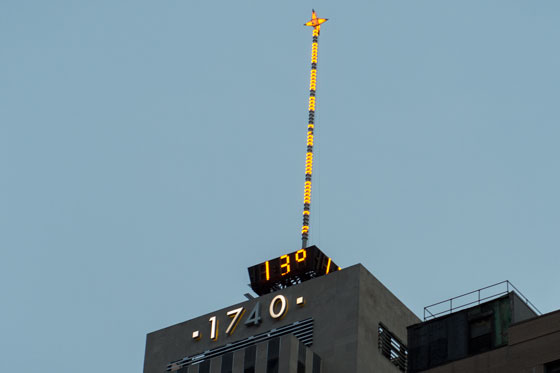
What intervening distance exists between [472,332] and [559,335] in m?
8.78

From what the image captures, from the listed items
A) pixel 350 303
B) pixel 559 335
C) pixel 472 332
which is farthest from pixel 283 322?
pixel 559 335

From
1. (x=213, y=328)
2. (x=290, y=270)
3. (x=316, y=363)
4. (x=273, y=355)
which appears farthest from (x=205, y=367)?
(x=290, y=270)

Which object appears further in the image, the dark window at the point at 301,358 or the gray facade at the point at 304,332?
the gray facade at the point at 304,332

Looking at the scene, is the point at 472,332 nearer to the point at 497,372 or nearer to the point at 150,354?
the point at 497,372

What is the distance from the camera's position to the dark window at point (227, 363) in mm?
107875

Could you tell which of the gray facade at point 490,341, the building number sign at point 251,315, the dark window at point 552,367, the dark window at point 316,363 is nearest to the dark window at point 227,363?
the dark window at point 316,363

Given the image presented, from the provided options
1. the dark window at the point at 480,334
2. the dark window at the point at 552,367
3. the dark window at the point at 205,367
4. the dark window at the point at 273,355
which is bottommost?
the dark window at the point at 552,367

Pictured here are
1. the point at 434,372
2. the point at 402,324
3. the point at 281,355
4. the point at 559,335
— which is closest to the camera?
the point at 559,335

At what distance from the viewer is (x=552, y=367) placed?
7031 cm

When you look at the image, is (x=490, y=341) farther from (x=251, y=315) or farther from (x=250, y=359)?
(x=251, y=315)

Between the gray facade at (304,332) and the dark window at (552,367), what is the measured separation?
3576 cm

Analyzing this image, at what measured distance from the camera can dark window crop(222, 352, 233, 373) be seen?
108 metres

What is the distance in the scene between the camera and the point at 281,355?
10494 cm

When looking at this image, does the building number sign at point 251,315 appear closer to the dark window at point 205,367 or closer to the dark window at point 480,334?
the dark window at point 205,367
